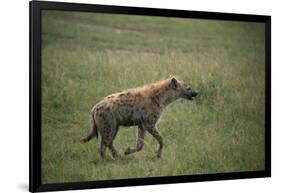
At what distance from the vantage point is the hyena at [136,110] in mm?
5359

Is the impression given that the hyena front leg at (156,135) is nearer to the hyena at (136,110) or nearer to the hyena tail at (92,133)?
the hyena at (136,110)

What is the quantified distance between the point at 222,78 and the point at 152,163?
108 centimetres

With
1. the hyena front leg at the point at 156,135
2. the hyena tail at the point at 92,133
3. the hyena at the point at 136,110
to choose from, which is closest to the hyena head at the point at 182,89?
the hyena at the point at 136,110

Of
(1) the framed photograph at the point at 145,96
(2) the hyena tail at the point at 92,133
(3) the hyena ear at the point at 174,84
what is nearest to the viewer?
(1) the framed photograph at the point at 145,96

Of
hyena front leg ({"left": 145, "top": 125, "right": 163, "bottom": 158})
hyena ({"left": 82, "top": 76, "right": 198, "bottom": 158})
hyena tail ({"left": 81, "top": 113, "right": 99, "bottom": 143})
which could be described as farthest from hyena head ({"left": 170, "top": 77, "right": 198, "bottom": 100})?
hyena tail ({"left": 81, "top": 113, "right": 99, "bottom": 143})

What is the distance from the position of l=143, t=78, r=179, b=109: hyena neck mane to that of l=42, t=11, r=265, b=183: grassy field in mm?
59

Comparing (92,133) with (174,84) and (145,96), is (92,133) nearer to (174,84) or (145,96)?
(145,96)

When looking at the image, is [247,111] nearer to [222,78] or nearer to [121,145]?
[222,78]

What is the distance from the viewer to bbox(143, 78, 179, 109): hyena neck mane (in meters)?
5.54

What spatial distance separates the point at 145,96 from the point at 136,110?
153 mm

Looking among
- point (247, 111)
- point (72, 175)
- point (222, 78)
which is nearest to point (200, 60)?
point (222, 78)

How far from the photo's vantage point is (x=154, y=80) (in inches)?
219

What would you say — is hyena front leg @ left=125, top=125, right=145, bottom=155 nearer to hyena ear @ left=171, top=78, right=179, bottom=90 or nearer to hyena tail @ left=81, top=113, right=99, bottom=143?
hyena tail @ left=81, top=113, right=99, bottom=143

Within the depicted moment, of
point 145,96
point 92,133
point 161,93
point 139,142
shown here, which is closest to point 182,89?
point 161,93
